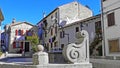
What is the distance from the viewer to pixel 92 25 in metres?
32.4

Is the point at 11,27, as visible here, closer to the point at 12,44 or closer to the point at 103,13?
the point at 12,44

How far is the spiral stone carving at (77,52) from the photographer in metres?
9.25

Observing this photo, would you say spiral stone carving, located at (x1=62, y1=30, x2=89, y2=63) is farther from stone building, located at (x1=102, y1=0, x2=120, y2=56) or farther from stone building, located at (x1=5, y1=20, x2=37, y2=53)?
stone building, located at (x1=5, y1=20, x2=37, y2=53)

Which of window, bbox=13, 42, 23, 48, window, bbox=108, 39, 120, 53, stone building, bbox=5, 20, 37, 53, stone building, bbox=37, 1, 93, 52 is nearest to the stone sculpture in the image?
window, bbox=108, 39, 120, 53

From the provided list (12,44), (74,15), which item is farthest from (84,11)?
(12,44)

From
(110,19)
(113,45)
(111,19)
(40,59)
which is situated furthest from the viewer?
(110,19)

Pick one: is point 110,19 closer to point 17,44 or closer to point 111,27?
point 111,27

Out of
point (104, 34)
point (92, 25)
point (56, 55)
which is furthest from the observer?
point (92, 25)

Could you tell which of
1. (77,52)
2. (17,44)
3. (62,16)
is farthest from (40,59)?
(17,44)

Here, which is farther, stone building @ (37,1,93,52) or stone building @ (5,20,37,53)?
stone building @ (5,20,37,53)

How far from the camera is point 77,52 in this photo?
945cm

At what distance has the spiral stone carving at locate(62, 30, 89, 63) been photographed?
364 inches

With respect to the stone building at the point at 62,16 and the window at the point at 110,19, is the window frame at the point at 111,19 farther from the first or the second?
the stone building at the point at 62,16

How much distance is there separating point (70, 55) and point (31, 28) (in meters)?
44.9
